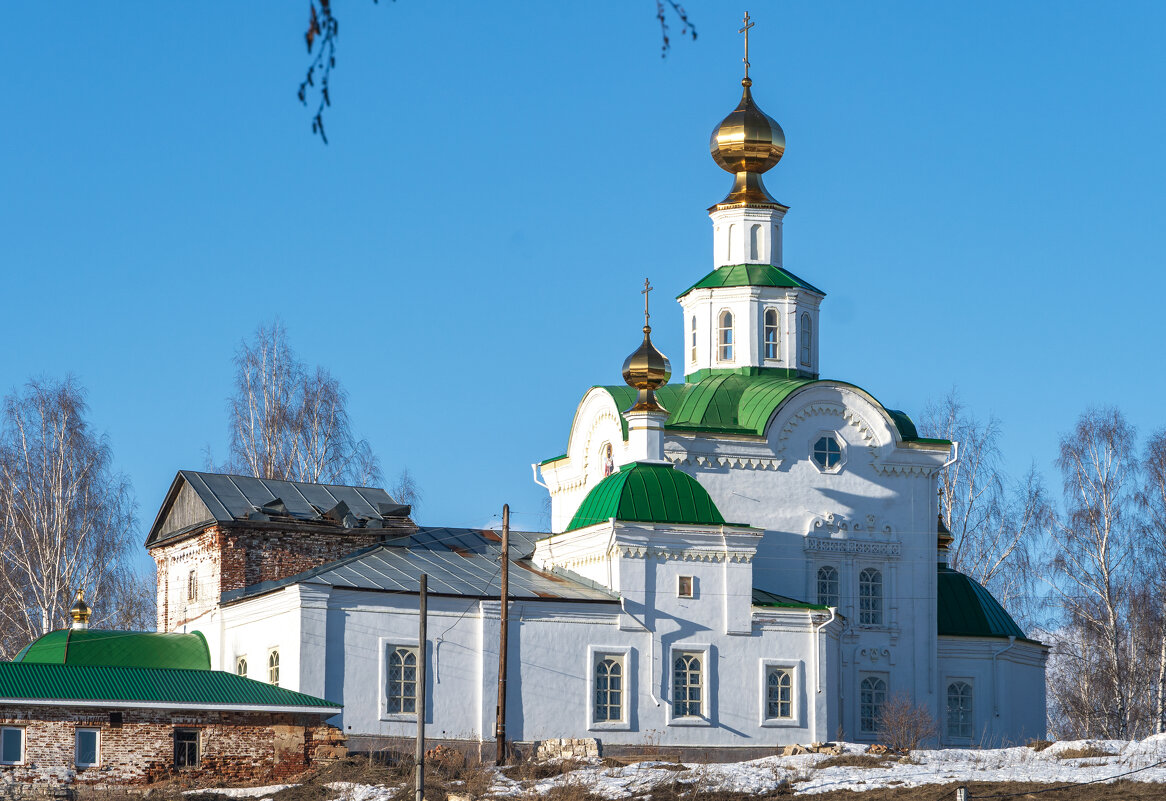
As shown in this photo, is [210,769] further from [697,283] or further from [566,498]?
[697,283]

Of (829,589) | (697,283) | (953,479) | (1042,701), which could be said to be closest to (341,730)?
(829,589)

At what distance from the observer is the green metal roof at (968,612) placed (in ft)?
112

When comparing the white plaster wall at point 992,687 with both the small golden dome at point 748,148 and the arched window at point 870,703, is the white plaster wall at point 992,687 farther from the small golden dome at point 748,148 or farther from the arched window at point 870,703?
the small golden dome at point 748,148

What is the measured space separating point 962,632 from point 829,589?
10.9 ft

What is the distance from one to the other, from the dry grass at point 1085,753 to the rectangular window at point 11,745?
14194 millimetres

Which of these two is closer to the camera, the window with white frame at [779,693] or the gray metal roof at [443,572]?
the gray metal roof at [443,572]

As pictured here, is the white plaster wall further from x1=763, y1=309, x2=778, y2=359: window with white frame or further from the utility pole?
the utility pole

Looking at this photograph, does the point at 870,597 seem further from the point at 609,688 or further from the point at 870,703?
the point at 609,688

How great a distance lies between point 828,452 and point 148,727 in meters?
13.8

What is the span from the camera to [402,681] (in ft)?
90.3

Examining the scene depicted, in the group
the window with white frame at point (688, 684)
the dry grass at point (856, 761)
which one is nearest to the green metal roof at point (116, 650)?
the window with white frame at point (688, 684)

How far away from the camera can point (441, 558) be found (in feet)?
101

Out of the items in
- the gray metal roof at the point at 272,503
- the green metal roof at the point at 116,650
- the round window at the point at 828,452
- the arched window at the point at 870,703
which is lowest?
the arched window at the point at 870,703

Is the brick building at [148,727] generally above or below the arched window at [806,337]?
below
